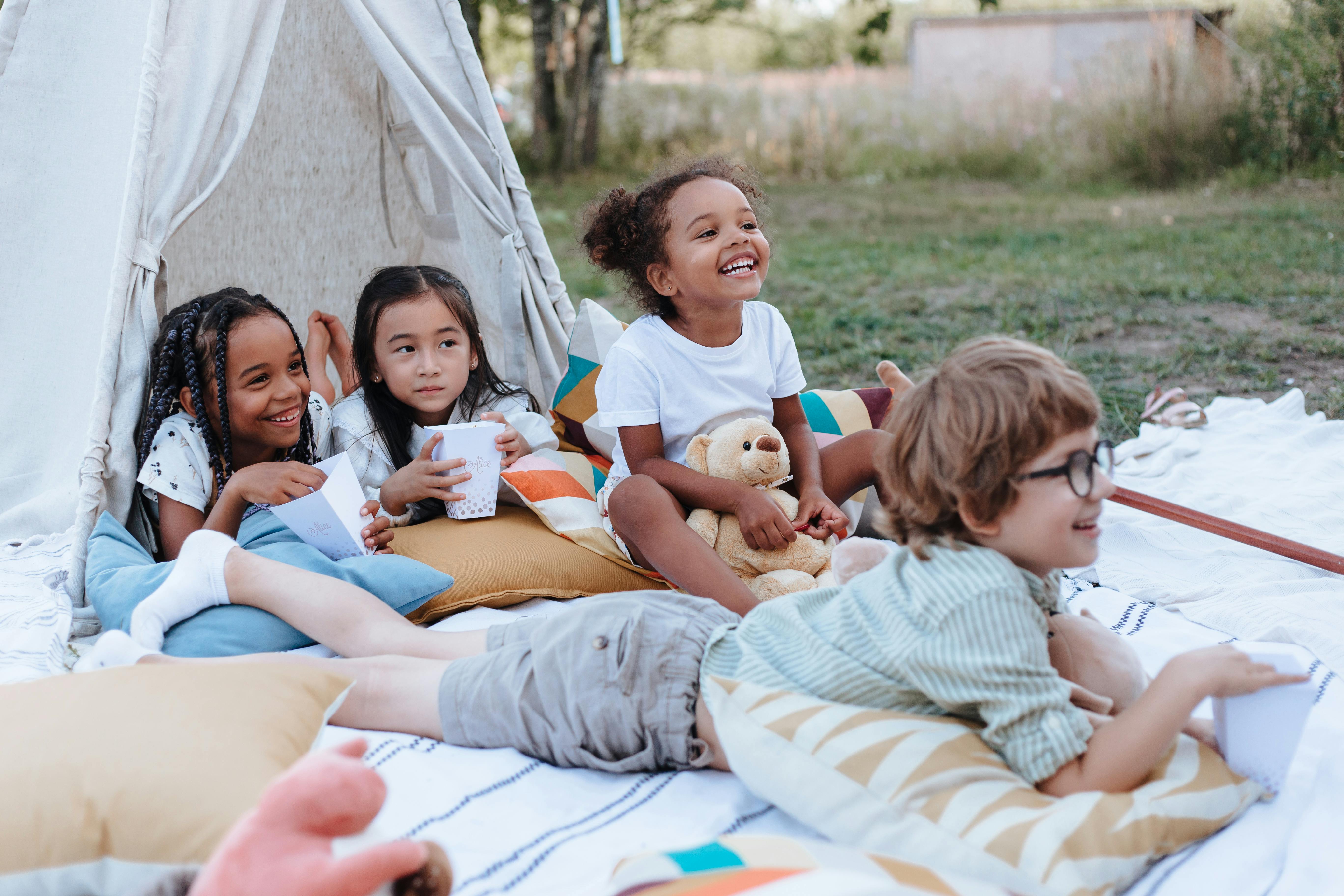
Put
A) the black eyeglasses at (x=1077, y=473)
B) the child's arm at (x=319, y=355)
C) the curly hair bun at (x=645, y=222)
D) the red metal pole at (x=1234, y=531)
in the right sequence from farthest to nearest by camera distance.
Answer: the child's arm at (x=319, y=355) < the curly hair bun at (x=645, y=222) < the red metal pole at (x=1234, y=531) < the black eyeglasses at (x=1077, y=473)

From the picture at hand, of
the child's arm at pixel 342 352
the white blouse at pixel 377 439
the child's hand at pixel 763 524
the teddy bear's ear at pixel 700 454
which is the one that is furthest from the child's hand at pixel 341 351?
the child's hand at pixel 763 524

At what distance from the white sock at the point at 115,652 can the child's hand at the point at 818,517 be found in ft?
4.08

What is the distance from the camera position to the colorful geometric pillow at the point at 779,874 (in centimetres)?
113

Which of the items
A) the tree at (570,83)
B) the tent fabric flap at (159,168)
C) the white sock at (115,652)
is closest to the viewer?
the white sock at (115,652)

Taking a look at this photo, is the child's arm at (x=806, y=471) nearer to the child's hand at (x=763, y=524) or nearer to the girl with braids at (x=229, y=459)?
the child's hand at (x=763, y=524)

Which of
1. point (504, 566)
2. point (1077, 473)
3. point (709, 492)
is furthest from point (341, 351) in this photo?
point (1077, 473)

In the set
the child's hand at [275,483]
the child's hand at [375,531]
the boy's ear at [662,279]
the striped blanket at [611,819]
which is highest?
the boy's ear at [662,279]

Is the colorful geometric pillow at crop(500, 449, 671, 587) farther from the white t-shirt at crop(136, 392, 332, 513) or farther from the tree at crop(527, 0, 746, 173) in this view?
the tree at crop(527, 0, 746, 173)

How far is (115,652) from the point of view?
180cm

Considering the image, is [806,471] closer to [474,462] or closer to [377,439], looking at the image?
[474,462]

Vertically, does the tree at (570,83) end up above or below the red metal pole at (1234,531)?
above

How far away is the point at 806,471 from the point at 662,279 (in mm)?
570

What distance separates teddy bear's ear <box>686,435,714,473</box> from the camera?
2342 mm

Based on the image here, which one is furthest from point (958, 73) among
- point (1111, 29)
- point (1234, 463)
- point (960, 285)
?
point (1234, 463)
